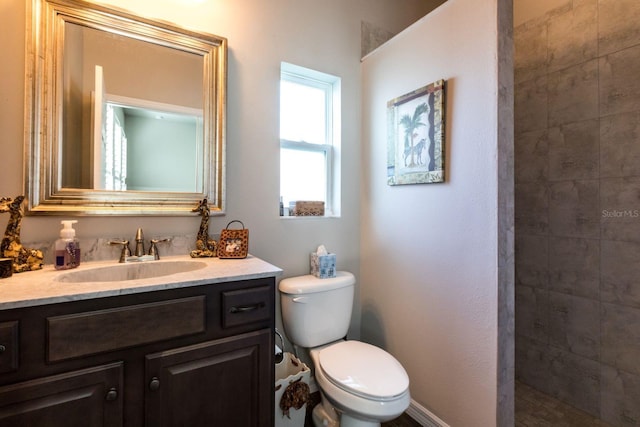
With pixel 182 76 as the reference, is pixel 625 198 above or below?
below

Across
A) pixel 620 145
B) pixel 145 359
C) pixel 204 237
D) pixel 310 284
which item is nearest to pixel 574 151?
pixel 620 145

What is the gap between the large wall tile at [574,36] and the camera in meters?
1.65

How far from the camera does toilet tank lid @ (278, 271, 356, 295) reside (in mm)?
1506

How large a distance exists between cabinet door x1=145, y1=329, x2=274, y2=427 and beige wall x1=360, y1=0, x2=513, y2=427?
882 mm

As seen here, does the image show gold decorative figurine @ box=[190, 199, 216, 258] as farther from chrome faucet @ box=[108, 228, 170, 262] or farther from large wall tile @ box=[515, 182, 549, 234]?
large wall tile @ box=[515, 182, 549, 234]

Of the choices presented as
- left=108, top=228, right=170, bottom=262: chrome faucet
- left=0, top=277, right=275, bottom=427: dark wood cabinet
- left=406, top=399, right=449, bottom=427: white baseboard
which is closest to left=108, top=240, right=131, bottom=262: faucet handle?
left=108, top=228, right=170, bottom=262: chrome faucet

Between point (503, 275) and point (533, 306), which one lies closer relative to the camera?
point (503, 275)

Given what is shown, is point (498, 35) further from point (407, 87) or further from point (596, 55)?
point (596, 55)

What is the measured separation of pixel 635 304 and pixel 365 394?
1535 mm

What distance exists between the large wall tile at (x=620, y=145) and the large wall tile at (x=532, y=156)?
0.28 meters

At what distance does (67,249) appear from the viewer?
3.64 feet

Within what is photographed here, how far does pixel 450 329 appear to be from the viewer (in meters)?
1.42

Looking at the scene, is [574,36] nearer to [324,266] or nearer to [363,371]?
[324,266]

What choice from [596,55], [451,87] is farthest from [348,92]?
[596,55]
